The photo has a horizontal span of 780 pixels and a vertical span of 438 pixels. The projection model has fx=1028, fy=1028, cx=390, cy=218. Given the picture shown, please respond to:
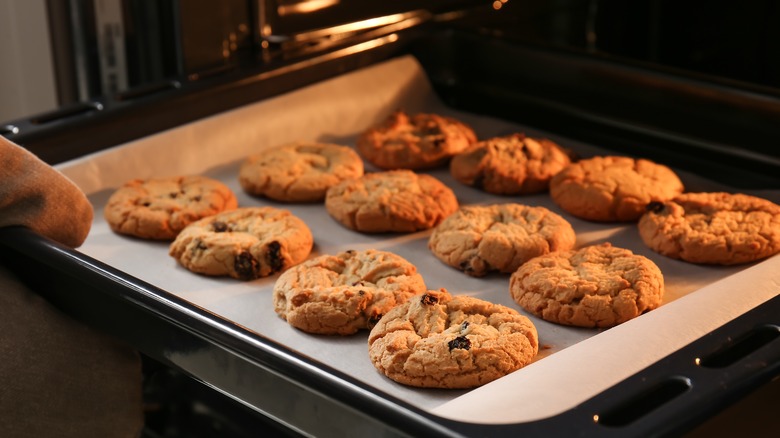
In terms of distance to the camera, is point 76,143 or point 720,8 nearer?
point 76,143

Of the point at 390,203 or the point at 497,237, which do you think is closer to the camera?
the point at 497,237

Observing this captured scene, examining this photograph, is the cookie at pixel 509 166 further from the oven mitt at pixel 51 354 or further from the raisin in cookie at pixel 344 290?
the oven mitt at pixel 51 354

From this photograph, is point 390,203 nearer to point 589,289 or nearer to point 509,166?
point 509,166

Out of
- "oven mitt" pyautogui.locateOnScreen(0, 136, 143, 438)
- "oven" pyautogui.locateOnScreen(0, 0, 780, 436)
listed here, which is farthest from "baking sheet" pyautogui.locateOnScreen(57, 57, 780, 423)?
"oven mitt" pyautogui.locateOnScreen(0, 136, 143, 438)

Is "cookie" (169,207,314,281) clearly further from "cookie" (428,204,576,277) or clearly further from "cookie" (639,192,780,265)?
"cookie" (639,192,780,265)

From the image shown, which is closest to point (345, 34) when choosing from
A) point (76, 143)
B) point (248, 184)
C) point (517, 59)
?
point (517, 59)

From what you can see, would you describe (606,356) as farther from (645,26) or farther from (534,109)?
(645,26)

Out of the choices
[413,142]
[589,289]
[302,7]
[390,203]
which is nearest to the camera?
[589,289]

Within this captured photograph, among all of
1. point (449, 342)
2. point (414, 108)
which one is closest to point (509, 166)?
point (414, 108)
